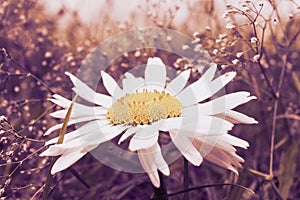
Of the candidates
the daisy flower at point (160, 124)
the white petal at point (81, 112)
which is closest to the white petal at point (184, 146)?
the daisy flower at point (160, 124)

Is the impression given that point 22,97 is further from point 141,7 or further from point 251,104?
point 251,104

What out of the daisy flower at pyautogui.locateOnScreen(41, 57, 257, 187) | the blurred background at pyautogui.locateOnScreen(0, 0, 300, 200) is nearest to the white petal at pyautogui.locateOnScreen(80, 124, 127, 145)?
the daisy flower at pyautogui.locateOnScreen(41, 57, 257, 187)

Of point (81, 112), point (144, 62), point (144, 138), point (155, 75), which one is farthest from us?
point (144, 62)

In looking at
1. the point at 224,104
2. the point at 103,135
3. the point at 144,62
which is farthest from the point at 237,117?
the point at 144,62

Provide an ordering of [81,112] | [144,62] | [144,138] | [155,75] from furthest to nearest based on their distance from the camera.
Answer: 1. [144,62]
2. [155,75]
3. [81,112]
4. [144,138]

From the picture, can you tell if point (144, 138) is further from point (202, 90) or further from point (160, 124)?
point (202, 90)

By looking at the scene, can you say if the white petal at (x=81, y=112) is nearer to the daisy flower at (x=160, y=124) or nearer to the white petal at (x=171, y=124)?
the daisy flower at (x=160, y=124)
